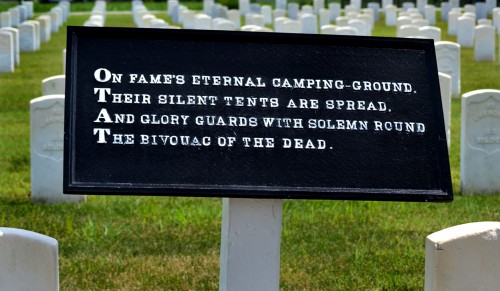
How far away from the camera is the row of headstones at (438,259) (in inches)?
214

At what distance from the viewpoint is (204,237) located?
9.32 m

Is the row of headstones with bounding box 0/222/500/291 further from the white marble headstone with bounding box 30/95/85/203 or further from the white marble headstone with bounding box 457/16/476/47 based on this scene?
the white marble headstone with bounding box 457/16/476/47

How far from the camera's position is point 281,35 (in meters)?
6.22

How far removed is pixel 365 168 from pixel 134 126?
1156 mm

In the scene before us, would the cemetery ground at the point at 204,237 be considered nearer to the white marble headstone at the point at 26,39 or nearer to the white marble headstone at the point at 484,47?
the white marble headstone at the point at 484,47

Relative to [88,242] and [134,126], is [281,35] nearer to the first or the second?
[134,126]

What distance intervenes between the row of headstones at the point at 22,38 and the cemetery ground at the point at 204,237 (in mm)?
11686

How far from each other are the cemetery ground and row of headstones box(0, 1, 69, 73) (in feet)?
38.3

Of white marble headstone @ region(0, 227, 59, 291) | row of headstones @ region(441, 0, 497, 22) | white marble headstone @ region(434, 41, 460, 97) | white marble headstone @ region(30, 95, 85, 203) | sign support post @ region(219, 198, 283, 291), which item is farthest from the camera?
row of headstones @ region(441, 0, 497, 22)

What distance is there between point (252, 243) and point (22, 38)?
23.7 metres

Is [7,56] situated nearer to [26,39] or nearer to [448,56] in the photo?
[26,39]

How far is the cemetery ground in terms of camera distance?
8.17m

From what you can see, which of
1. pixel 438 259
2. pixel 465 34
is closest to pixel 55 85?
pixel 438 259

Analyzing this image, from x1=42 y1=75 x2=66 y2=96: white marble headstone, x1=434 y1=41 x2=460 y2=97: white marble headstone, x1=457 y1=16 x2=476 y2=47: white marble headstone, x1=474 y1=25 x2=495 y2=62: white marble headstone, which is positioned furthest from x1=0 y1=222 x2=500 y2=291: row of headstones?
x1=457 y1=16 x2=476 y2=47: white marble headstone
